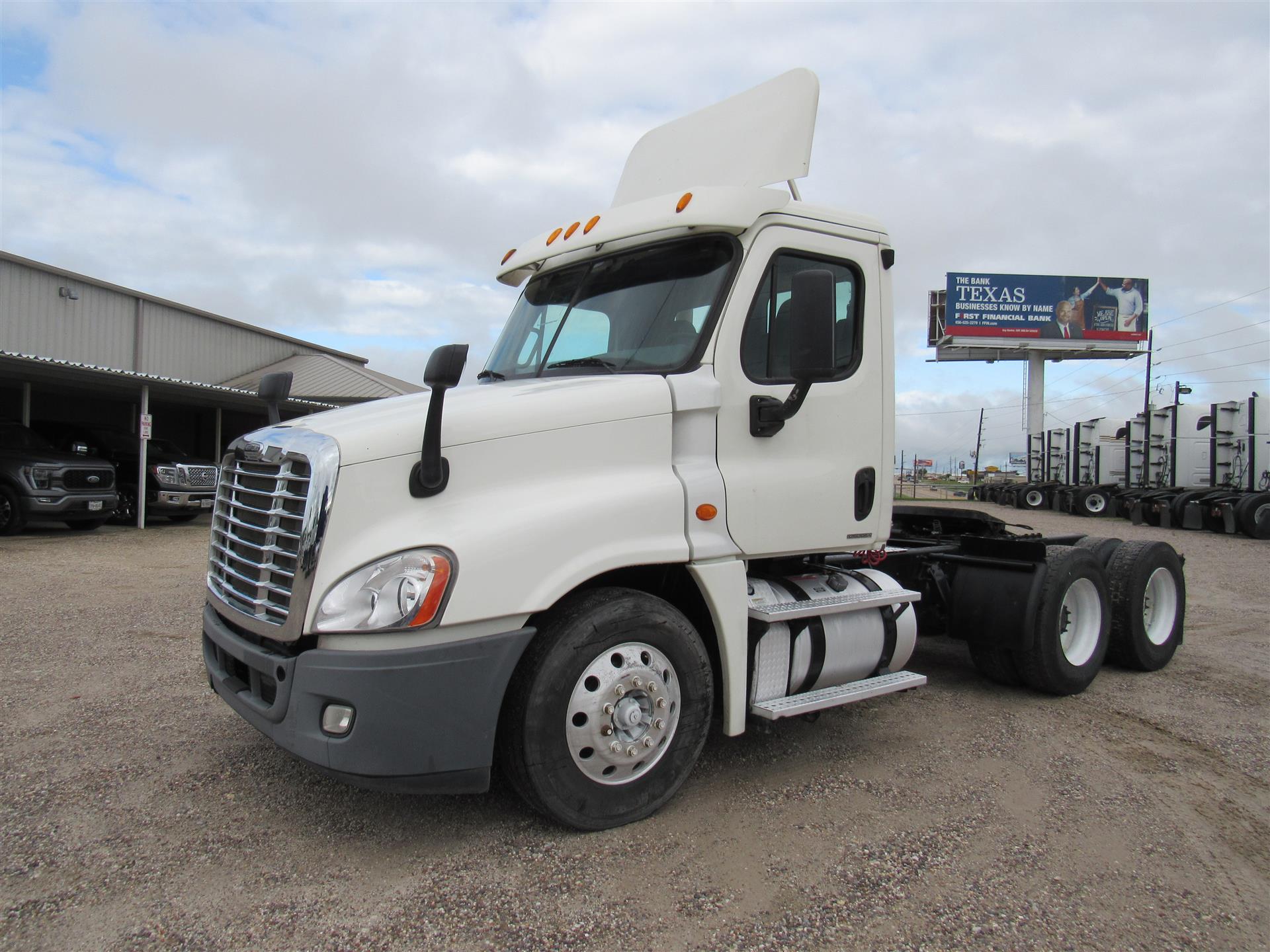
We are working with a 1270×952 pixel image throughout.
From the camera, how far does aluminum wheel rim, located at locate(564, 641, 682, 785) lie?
318 centimetres

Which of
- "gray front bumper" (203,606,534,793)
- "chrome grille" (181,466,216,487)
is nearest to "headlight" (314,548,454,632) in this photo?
"gray front bumper" (203,606,534,793)

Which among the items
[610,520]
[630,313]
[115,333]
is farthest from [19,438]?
[610,520]

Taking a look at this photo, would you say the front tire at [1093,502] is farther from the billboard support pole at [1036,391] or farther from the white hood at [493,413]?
the white hood at [493,413]

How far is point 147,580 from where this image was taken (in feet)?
32.3

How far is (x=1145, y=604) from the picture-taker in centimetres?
617

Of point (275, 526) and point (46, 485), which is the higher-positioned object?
point (275, 526)

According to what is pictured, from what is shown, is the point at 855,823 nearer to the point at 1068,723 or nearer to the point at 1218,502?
the point at 1068,723

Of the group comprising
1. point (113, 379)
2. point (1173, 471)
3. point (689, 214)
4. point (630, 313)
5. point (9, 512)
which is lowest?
point (9, 512)

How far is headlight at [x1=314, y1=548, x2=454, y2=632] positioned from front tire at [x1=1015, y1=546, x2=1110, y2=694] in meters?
3.87

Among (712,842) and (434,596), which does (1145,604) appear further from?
(434,596)

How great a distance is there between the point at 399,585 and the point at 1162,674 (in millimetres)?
5730

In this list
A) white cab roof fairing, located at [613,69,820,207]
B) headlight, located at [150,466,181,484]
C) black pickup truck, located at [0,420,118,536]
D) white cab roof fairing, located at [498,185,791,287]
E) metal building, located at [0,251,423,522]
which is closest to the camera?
white cab roof fairing, located at [498,185,791,287]

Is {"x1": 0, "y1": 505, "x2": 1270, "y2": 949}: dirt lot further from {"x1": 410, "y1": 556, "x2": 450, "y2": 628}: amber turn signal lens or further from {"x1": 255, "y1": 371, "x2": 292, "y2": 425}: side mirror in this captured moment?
{"x1": 255, "y1": 371, "x2": 292, "y2": 425}: side mirror

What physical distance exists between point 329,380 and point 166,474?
1494cm
